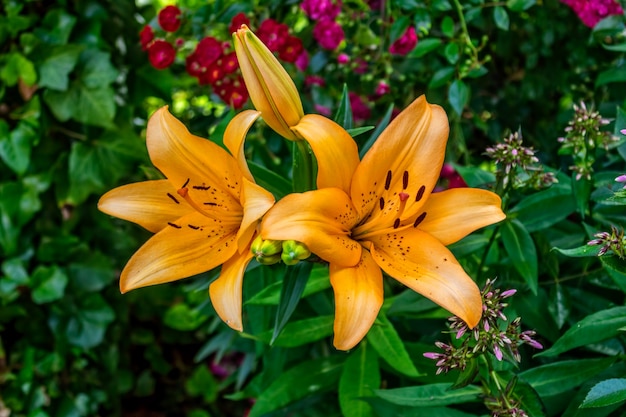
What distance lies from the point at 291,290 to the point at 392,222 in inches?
5.5

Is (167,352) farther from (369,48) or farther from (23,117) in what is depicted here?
(369,48)

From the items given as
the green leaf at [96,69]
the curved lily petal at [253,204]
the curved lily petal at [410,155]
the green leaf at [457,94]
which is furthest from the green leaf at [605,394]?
the green leaf at [96,69]

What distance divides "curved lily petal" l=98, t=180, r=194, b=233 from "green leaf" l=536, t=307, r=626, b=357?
0.42 meters

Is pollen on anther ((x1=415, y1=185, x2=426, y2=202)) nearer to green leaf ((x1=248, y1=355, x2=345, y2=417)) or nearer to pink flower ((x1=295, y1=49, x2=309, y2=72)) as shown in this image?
green leaf ((x1=248, y1=355, x2=345, y2=417))

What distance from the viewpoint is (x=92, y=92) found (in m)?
1.45

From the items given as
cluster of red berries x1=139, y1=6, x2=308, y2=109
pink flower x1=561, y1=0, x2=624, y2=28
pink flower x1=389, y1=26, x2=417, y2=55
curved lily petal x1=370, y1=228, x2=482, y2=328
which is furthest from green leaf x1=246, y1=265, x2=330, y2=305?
pink flower x1=561, y1=0, x2=624, y2=28

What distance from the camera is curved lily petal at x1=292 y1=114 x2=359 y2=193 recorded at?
0.68m

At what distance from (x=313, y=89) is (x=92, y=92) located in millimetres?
478

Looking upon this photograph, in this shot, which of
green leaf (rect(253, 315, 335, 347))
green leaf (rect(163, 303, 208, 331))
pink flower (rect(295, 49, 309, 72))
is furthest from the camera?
green leaf (rect(163, 303, 208, 331))

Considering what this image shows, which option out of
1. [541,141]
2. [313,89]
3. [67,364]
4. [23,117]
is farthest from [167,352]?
[541,141]

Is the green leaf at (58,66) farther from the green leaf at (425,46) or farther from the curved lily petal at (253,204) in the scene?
the curved lily petal at (253,204)

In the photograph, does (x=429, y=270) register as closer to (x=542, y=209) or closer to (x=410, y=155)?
(x=410, y=155)

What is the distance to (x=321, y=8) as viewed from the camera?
1194 millimetres

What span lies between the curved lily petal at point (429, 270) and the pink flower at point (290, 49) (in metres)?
0.53
